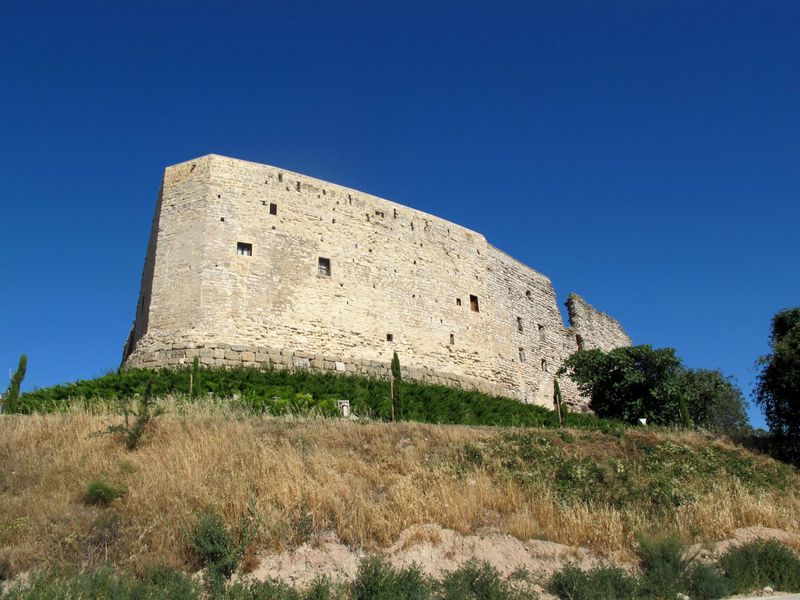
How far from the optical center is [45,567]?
741cm

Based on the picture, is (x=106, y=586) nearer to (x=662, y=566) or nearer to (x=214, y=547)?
(x=214, y=547)

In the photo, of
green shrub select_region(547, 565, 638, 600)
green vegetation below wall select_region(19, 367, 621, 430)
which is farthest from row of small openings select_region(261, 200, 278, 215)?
green shrub select_region(547, 565, 638, 600)

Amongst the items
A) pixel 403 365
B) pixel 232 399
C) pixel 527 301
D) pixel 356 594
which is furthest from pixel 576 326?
pixel 356 594

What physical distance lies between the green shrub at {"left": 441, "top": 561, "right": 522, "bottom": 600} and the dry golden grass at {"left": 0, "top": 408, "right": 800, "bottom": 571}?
106 centimetres

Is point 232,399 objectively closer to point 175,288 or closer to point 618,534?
point 175,288

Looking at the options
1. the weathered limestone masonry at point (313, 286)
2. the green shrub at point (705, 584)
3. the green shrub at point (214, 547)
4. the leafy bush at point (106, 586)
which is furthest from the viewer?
the weathered limestone masonry at point (313, 286)

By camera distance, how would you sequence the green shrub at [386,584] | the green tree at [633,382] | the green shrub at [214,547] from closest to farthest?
1. the green shrub at [386,584]
2. the green shrub at [214,547]
3. the green tree at [633,382]

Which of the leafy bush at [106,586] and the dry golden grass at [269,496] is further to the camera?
the dry golden grass at [269,496]

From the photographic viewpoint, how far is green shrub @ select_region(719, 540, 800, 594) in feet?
28.3

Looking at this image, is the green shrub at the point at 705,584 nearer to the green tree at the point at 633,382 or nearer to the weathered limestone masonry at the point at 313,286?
the weathered limestone masonry at the point at 313,286

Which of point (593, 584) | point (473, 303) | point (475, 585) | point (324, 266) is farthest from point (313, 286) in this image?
point (593, 584)

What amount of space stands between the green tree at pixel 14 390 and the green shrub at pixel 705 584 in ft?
42.7

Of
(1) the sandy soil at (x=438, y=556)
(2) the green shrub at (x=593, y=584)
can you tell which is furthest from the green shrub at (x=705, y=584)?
(2) the green shrub at (x=593, y=584)

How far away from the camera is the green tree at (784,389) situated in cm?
1619
